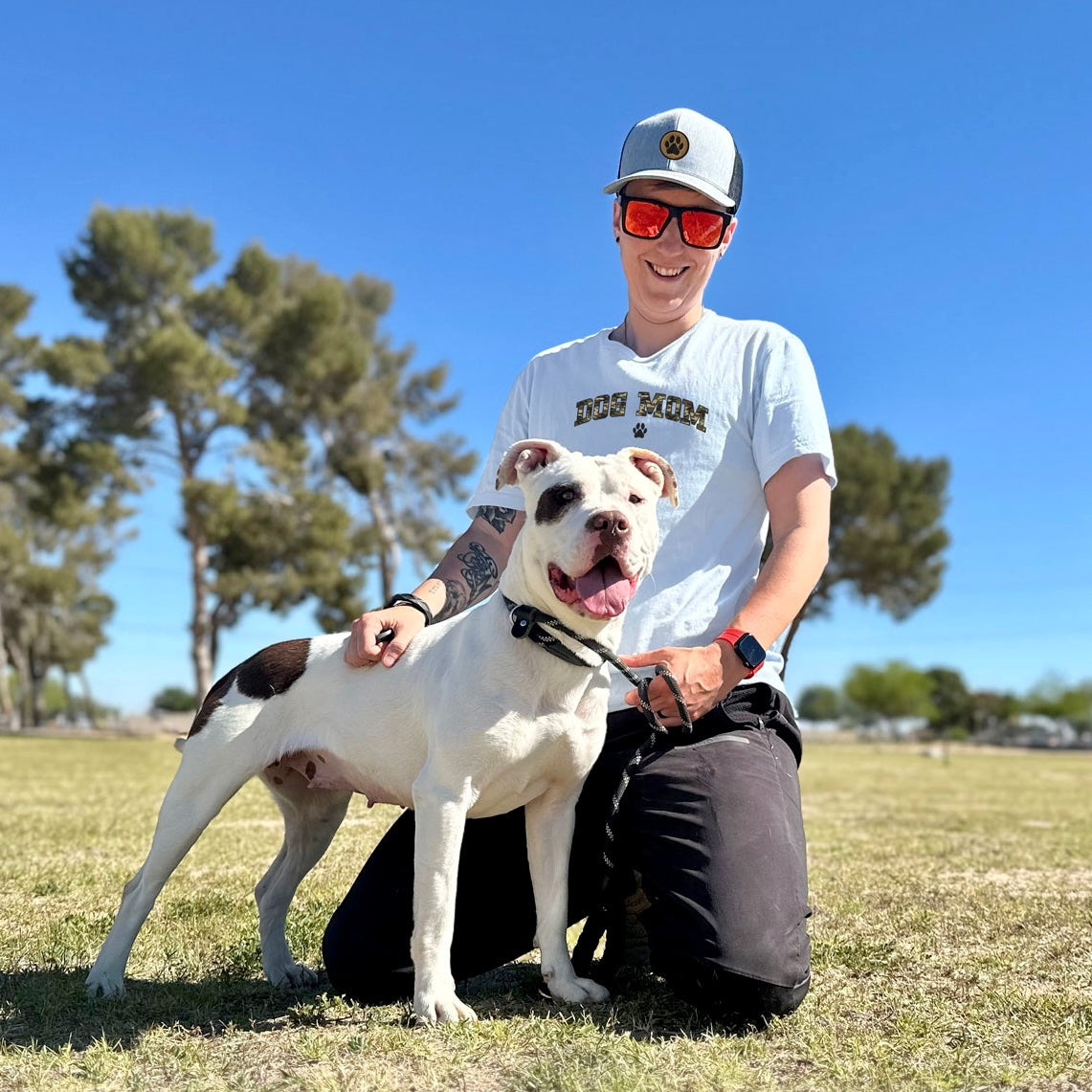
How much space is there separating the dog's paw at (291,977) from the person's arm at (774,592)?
163cm

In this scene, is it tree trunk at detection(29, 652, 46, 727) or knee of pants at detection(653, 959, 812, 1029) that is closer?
knee of pants at detection(653, 959, 812, 1029)

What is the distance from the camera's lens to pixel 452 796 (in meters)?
3.13

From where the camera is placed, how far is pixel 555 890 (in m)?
3.45

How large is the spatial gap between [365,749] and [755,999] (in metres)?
1.40

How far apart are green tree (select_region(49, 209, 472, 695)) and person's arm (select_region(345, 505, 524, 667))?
26.3 m

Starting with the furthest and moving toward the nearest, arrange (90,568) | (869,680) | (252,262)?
(869,680), (90,568), (252,262)

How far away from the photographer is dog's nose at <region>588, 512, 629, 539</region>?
2.93m

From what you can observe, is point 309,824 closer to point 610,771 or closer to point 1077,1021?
point 610,771

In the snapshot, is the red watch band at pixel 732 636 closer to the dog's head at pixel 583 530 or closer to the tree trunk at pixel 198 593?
the dog's head at pixel 583 530

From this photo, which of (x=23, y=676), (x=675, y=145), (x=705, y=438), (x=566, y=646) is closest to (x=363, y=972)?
(x=566, y=646)

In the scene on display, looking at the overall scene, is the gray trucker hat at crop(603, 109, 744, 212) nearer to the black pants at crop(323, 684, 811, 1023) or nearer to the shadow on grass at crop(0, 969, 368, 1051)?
the black pants at crop(323, 684, 811, 1023)

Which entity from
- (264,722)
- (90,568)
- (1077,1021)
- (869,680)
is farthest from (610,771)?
(869,680)

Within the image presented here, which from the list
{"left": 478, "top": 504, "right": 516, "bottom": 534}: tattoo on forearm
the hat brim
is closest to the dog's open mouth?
{"left": 478, "top": 504, "right": 516, "bottom": 534}: tattoo on forearm

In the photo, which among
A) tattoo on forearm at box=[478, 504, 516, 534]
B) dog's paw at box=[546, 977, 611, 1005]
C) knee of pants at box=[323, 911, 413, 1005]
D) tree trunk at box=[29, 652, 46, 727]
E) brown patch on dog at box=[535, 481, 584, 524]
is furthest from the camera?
tree trunk at box=[29, 652, 46, 727]
